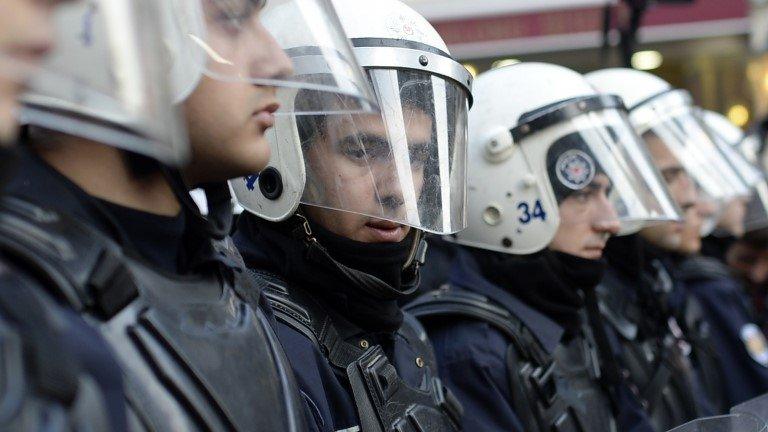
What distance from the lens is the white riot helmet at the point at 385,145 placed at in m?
2.80

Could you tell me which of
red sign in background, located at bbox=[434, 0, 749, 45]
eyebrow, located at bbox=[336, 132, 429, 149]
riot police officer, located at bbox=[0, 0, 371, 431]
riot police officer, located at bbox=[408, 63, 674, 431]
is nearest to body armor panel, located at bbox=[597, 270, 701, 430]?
riot police officer, located at bbox=[408, 63, 674, 431]

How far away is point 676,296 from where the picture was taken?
5945 millimetres

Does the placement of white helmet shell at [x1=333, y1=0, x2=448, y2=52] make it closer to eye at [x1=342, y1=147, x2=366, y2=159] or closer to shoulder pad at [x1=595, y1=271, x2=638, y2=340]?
eye at [x1=342, y1=147, x2=366, y2=159]

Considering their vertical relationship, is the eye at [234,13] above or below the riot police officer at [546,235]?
above

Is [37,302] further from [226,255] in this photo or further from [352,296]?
[352,296]

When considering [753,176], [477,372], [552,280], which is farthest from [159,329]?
[753,176]

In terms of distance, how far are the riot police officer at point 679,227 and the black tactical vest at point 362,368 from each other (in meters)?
2.44

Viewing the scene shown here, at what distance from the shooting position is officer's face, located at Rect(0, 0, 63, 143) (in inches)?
46.6

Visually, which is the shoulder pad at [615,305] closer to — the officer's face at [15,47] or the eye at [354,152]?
the eye at [354,152]

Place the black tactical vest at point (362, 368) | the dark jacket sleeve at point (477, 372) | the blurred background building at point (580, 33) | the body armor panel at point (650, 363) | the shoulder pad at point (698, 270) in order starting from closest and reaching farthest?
the black tactical vest at point (362, 368), the dark jacket sleeve at point (477, 372), the body armor panel at point (650, 363), the shoulder pad at point (698, 270), the blurred background building at point (580, 33)

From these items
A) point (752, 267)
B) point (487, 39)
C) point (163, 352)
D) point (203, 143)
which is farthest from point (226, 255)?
point (487, 39)

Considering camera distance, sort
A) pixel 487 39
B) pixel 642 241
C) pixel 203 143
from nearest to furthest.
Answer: pixel 203 143
pixel 642 241
pixel 487 39

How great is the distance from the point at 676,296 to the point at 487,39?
788cm

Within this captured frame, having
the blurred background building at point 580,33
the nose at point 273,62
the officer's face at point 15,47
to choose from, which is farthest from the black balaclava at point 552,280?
the blurred background building at point 580,33
